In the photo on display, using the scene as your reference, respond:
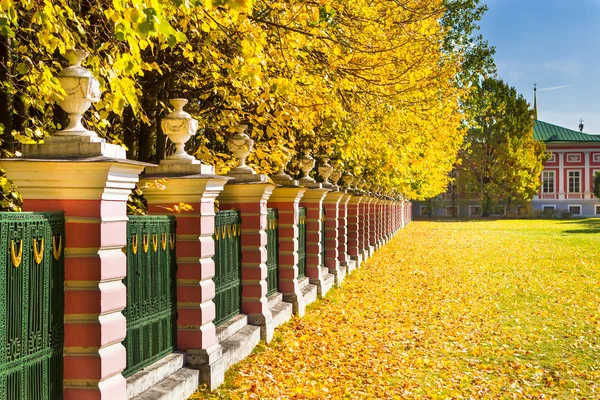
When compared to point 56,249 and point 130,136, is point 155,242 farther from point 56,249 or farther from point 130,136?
point 130,136

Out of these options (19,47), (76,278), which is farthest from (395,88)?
(76,278)

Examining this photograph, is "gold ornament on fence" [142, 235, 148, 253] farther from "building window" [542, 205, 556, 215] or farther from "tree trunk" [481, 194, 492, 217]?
"building window" [542, 205, 556, 215]

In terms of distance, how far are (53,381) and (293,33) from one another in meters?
4.74

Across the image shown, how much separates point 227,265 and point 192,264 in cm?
175

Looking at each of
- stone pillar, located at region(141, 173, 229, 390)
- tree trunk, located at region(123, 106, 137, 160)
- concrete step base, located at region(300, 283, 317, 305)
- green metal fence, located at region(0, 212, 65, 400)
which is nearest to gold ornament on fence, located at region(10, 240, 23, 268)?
green metal fence, located at region(0, 212, 65, 400)

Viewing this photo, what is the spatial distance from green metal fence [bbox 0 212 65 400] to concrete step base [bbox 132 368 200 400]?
1.24 meters

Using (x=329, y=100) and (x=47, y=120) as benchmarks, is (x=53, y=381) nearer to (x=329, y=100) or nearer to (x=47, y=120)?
(x=47, y=120)

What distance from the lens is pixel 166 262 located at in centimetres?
729

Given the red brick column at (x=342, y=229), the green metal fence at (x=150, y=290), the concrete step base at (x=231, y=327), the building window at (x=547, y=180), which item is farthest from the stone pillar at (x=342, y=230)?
the building window at (x=547, y=180)

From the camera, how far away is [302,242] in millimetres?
14172

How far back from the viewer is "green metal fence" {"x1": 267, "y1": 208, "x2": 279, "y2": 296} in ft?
37.4

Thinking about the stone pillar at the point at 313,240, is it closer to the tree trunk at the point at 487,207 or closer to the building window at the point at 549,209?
the tree trunk at the point at 487,207

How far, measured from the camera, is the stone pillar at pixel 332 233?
55.6ft

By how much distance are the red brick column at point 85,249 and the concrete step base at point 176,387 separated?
94 cm
